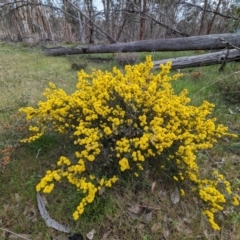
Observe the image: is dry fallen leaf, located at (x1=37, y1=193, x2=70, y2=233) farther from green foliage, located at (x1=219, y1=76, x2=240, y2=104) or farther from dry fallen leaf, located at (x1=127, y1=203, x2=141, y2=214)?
green foliage, located at (x1=219, y1=76, x2=240, y2=104)

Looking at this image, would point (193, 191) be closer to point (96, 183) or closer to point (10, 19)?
point (96, 183)

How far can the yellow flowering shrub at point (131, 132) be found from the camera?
160cm

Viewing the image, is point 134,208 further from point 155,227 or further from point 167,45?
point 167,45

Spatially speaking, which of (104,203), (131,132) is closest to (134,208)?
(104,203)

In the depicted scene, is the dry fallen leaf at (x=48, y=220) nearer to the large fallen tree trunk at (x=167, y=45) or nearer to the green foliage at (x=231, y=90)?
the green foliage at (x=231, y=90)

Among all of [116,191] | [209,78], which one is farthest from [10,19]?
[116,191]

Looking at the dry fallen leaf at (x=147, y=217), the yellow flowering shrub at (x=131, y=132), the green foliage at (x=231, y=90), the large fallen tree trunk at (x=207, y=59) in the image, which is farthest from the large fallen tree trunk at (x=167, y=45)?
the dry fallen leaf at (x=147, y=217)

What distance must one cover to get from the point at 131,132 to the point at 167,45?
4470 mm

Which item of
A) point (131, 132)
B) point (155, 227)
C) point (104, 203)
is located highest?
point (131, 132)

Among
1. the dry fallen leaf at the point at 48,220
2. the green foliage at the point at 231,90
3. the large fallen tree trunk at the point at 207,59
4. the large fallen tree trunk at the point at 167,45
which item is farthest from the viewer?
the large fallen tree trunk at the point at 167,45

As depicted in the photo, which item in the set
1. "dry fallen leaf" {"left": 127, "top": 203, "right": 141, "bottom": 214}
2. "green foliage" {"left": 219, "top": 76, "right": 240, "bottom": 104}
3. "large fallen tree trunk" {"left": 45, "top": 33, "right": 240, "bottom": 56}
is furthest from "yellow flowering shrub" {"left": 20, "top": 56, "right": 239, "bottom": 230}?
"large fallen tree trunk" {"left": 45, "top": 33, "right": 240, "bottom": 56}

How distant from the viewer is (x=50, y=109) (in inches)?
74.2

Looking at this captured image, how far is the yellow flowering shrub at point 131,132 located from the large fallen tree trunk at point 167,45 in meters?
3.31

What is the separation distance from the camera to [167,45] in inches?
223
